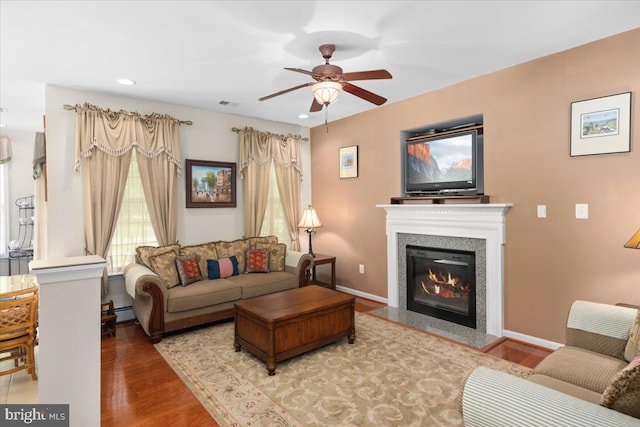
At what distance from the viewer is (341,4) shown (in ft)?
7.55

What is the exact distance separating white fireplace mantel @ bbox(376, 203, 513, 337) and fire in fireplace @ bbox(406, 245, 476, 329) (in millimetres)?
201

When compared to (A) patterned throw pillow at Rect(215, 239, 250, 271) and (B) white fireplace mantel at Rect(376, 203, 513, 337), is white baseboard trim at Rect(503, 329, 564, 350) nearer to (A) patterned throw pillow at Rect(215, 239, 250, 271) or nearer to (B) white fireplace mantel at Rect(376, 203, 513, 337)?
(B) white fireplace mantel at Rect(376, 203, 513, 337)

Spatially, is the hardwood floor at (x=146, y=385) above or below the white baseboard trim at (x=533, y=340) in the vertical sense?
below

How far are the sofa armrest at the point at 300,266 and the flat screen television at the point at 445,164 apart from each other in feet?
5.41

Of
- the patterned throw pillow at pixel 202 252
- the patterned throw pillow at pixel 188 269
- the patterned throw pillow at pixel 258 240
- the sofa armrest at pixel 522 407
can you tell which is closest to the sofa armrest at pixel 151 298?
the patterned throw pillow at pixel 188 269

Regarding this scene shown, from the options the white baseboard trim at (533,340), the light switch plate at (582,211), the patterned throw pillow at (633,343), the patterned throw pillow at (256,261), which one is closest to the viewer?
the patterned throw pillow at (633,343)

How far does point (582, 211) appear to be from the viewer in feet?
9.88

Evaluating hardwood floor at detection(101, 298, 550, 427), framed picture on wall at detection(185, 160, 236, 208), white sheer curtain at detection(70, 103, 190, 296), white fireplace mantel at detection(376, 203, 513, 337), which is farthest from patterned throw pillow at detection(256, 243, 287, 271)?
hardwood floor at detection(101, 298, 550, 427)

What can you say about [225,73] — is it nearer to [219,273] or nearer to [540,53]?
[219,273]

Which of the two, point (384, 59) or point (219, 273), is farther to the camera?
point (219, 273)

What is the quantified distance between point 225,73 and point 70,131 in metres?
1.97

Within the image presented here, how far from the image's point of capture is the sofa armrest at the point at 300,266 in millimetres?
4660

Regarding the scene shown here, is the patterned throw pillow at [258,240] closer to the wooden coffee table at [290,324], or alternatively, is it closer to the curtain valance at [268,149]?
the curtain valance at [268,149]

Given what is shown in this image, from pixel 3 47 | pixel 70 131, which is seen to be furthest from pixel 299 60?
pixel 70 131
